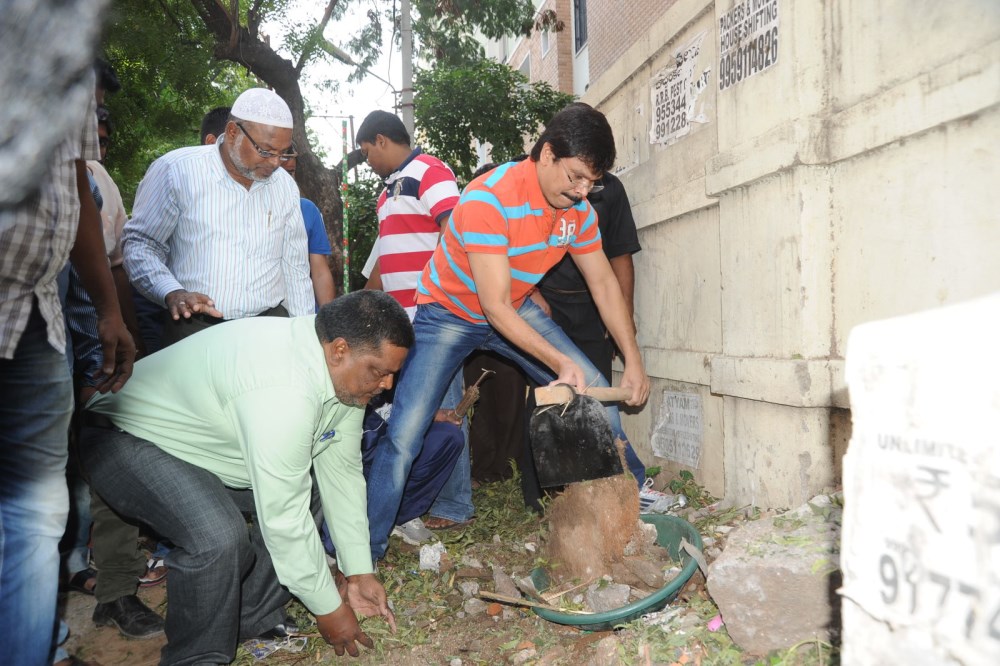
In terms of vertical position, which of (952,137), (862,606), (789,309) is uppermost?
(952,137)

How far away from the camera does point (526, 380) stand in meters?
4.99

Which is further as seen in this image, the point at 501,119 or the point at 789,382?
the point at 501,119

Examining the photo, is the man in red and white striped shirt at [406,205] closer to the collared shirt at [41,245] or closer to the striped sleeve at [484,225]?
the striped sleeve at [484,225]

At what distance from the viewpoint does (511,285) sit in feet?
11.8

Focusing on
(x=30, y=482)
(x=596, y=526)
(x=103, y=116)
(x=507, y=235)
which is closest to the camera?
(x=30, y=482)

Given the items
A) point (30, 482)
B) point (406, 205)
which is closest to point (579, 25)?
point (406, 205)

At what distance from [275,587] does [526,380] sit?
2.18 m

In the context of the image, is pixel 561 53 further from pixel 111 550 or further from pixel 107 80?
pixel 111 550

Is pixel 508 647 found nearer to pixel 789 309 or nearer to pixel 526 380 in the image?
pixel 789 309

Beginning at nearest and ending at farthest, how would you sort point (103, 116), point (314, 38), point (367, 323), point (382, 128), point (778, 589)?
point (778, 589) → point (367, 323) → point (103, 116) → point (382, 128) → point (314, 38)

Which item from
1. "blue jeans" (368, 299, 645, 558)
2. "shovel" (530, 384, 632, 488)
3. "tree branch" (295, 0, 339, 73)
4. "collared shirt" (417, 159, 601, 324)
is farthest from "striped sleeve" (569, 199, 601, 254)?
"tree branch" (295, 0, 339, 73)

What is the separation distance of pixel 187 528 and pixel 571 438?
58.2 inches

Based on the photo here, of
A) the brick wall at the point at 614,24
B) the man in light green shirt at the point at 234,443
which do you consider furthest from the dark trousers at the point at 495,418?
the brick wall at the point at 614,24

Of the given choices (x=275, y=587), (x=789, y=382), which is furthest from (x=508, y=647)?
(x=789, y=382)
